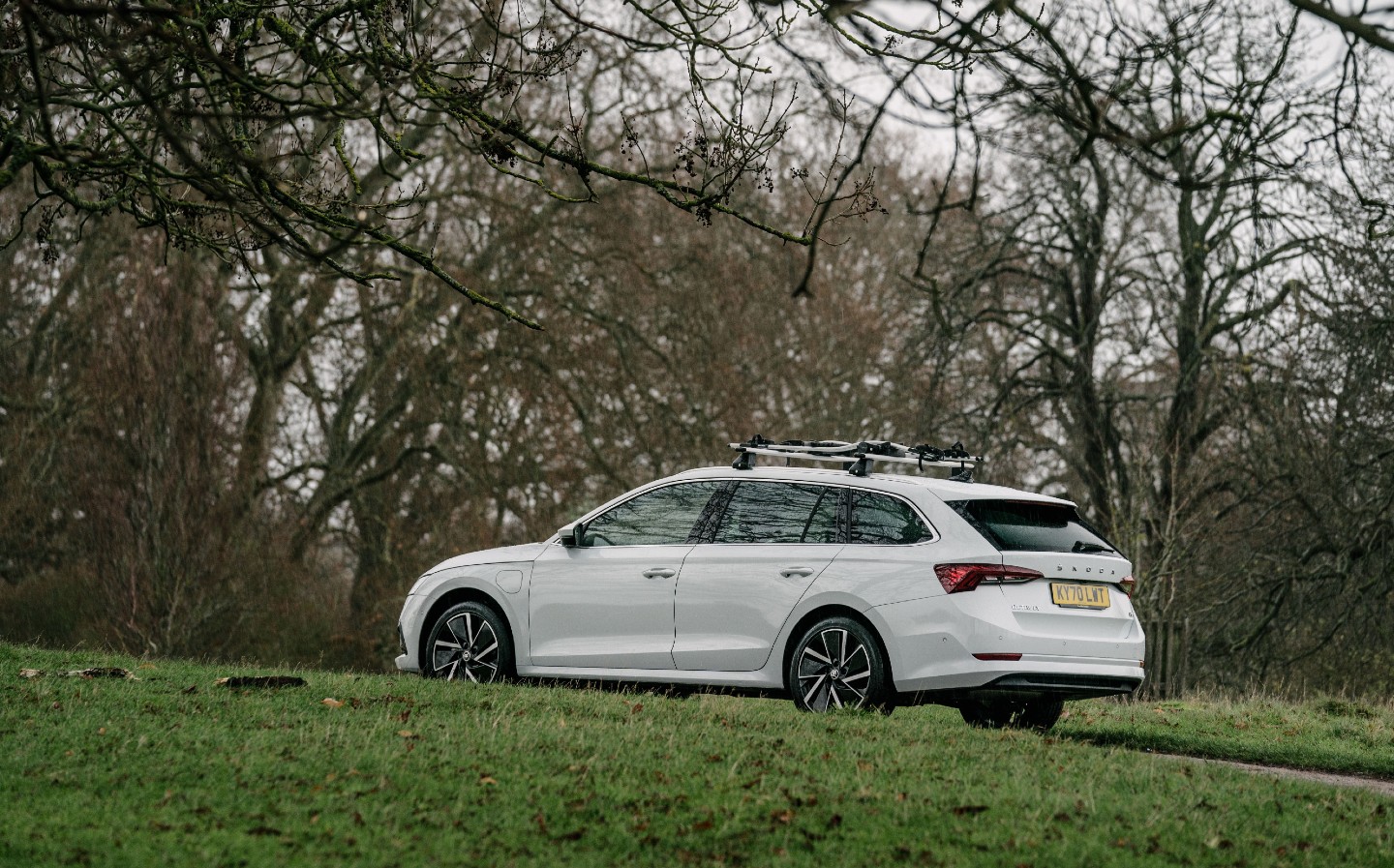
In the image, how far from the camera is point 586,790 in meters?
6.59

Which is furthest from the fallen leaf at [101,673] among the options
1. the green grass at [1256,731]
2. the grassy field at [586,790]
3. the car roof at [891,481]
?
the green grass at [1256,731]

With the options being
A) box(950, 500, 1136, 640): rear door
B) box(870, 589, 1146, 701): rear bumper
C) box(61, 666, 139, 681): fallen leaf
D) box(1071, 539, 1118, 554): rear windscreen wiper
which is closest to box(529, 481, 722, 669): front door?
box(870, 589, 1146, 701): rear bumper

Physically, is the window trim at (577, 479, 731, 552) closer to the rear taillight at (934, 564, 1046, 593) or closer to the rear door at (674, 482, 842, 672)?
the rear door at (674, 482, 842, 672)

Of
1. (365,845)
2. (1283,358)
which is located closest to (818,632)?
(365,845)

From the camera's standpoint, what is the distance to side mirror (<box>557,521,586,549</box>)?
425 inches

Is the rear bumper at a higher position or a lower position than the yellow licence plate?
lower

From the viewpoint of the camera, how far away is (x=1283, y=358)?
68.3 ft

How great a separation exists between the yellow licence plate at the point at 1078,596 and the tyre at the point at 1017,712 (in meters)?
1.10

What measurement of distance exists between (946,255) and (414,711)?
1816 cm

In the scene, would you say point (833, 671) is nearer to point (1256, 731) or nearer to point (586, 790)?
point (586, 790)

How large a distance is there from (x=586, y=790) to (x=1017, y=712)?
4.57m

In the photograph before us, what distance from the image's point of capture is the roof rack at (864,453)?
10266 mm

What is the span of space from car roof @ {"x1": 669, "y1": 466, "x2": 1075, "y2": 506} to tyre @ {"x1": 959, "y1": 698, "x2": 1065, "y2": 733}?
1.44 metres

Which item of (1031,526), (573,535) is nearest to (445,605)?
(573,535)
